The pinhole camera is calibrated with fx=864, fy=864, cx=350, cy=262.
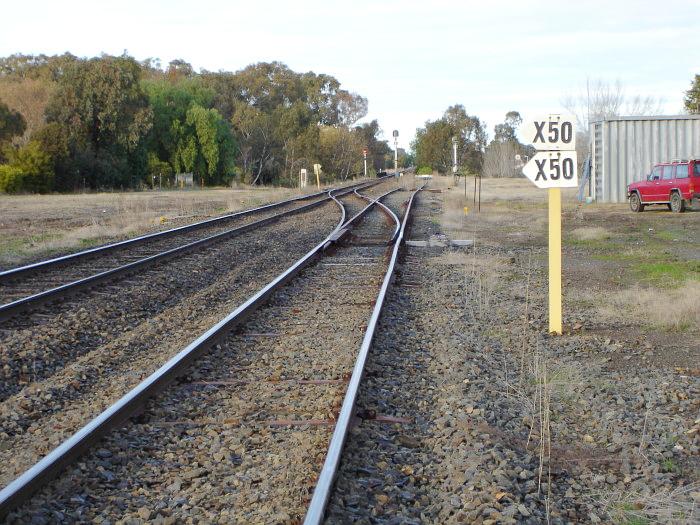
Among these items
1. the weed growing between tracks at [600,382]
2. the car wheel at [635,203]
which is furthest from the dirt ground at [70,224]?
the car wheel at [635,203]

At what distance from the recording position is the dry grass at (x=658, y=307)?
9.81 metres

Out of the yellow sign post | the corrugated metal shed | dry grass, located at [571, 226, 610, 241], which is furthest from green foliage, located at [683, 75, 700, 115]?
the yellow sign post

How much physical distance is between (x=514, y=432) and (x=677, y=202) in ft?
77.2

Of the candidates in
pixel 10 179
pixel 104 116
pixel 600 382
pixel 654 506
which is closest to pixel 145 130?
pixel 104 116

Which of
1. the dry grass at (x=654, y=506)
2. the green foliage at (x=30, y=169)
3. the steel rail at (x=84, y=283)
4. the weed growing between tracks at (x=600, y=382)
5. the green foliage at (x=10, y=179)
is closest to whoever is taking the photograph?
the dry grass at (x=654, y=506)

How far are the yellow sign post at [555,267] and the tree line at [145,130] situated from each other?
46.2 m

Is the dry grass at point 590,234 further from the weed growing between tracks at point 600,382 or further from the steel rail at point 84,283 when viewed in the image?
the steel rail at point 84,283

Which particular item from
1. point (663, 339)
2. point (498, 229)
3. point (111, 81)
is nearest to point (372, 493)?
point (663, 339)

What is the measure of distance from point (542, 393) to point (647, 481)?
187 centimetres

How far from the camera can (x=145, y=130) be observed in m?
63.6

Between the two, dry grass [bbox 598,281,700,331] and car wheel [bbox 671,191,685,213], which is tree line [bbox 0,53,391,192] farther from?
dry grass [bbox 598,281,700,331]

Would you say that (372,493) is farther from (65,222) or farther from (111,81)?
(111,81)

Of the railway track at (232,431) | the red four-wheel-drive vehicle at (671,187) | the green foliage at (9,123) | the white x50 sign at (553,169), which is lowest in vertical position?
the railway track at (232,431)

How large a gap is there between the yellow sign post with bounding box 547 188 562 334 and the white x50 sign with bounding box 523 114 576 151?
0.54 m
